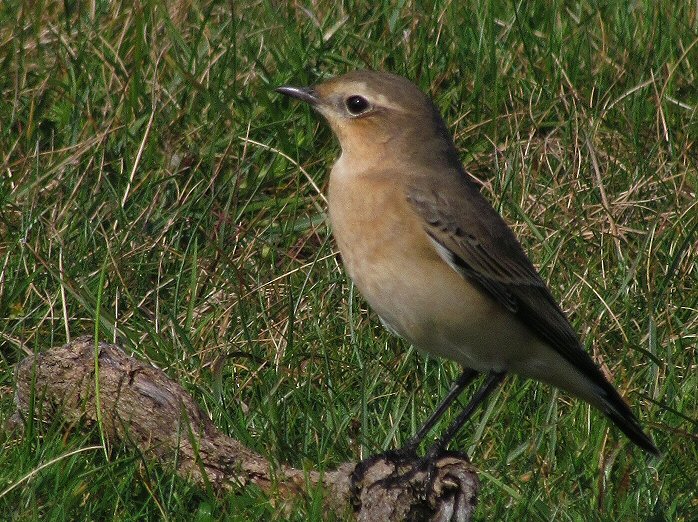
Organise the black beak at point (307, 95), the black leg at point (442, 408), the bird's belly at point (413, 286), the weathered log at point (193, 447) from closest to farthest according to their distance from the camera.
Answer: the weathered log at point (193, 447) → the bird's belly at point (413, 286) → the black leg at point (442, 408) → the black beak at point (307, 95)

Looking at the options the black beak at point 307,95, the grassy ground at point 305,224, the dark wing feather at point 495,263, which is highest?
the black beak at point 307,95

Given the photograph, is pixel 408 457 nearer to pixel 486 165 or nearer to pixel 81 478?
pixel 81 478

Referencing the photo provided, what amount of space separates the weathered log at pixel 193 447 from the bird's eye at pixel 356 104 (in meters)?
1.46

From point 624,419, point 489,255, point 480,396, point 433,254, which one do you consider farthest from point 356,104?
point 624,419

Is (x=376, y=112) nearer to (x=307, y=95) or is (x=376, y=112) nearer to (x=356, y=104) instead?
(x=356, y=104)

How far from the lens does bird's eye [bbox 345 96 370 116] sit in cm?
628

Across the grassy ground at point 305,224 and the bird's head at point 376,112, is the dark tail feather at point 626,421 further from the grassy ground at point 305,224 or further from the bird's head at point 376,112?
the bird's head at point 376,112

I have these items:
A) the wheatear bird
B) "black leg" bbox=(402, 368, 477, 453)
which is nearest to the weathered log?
"black leg" bbox=(402, 368, 477, 453)

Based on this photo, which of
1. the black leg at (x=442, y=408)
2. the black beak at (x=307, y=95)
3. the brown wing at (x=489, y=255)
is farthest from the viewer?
the black beak at (x=307, y=95)

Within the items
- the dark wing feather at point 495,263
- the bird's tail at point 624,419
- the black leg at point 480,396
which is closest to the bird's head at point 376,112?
the dark wing feather at point 495,263

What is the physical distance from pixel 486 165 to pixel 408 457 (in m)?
2.96

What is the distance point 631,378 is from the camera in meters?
6.95

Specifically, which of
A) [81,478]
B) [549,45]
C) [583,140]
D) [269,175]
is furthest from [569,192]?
[81,478]

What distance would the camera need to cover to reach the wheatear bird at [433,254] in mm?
5938
